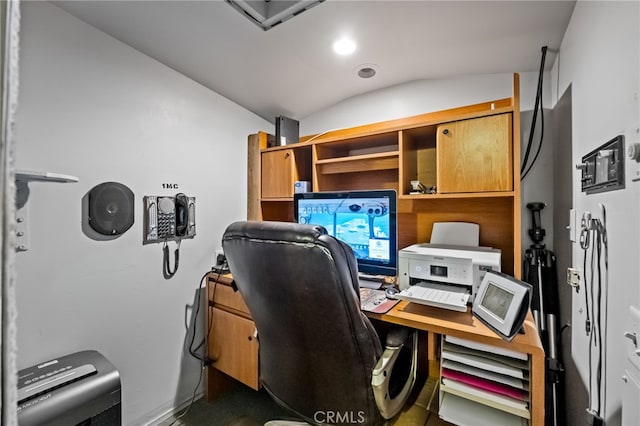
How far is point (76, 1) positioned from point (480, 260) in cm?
211

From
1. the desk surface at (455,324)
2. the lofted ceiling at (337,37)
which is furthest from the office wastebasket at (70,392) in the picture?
the lofted ceiling at (337,37)

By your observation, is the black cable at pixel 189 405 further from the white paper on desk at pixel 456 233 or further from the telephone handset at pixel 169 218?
the white paper on desk at pixel 456 233

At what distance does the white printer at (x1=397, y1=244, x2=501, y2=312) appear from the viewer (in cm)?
117

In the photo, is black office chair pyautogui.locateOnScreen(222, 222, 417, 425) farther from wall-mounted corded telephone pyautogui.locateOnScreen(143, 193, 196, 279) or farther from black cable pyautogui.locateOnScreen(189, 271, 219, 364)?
black cable pyautogui.locateOnScreen(189, 271, 219, 364)

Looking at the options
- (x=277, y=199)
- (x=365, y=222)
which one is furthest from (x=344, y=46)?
(x=277, y=199)

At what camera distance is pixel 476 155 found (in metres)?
1.40

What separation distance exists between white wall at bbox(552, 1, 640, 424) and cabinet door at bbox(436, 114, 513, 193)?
262 mm

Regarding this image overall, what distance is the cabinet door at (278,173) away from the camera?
2066 millimetres

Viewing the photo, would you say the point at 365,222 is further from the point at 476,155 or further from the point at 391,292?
the point at 476,155

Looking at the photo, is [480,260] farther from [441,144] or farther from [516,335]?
[441,144]

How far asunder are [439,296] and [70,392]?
1.55 metres

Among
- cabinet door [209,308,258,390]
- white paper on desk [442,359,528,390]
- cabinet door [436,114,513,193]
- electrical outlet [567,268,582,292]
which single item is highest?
cabinet door [436,114,513,193]

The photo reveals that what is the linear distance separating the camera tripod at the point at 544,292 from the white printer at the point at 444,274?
0.90 ft

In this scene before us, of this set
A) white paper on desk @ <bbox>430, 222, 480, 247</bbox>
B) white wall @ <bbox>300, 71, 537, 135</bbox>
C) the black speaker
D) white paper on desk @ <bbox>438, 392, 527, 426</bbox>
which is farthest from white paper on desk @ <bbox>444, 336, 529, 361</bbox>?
the black speaker
